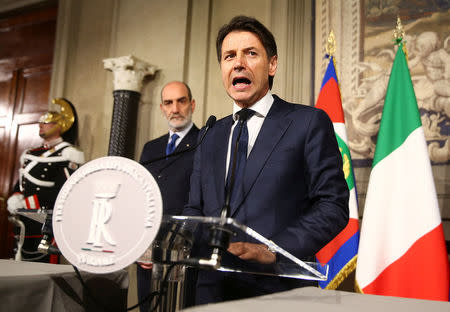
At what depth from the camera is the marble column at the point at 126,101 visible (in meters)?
3.67

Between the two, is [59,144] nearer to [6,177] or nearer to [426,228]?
[6,177]

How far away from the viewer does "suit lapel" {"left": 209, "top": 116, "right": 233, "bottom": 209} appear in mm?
1212

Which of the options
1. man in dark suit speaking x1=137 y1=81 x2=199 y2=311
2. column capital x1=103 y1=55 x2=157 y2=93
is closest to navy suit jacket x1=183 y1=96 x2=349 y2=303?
man in dark suit speaking x1=137 y1=81 x2=199 y2=311

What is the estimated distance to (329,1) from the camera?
3307mm

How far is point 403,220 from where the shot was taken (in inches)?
87.2

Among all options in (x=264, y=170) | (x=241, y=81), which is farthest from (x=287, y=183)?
(x=241, y=81)

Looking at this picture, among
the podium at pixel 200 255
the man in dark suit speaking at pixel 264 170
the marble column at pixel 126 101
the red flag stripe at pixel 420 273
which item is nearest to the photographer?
the podium at pixel 200 255

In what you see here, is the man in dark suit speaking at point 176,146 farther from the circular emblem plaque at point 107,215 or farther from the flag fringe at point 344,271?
the circular emblem plaque at point 107,215

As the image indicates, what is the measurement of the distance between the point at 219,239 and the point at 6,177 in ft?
15.9

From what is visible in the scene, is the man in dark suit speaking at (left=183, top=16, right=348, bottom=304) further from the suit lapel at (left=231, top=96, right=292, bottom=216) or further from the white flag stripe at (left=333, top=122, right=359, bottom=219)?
the white flag stripe at (left=333, top=122, right=359, bottom=219)

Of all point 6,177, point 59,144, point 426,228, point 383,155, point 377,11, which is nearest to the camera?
point 426,228

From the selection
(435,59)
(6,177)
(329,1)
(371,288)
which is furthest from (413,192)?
(6,177)

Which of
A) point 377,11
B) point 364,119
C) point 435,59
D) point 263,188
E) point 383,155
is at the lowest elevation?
point 263,188

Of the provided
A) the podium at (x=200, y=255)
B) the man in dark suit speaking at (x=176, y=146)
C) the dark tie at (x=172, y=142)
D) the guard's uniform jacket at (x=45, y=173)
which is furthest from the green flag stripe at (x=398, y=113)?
the guard's uniform jacket at (x=45, y=173)
